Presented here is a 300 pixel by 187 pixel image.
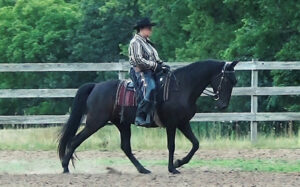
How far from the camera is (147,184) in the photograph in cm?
928

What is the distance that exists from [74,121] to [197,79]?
6.71ft

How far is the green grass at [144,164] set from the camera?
11633 millimetres

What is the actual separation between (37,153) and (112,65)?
252cm

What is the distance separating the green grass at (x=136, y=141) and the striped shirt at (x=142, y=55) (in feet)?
14.0

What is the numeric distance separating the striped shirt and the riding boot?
20.6 inches

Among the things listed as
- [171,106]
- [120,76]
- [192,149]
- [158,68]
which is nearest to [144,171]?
[192,149]

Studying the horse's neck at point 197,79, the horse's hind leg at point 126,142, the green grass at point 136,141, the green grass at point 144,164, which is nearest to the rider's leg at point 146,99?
the horse's neck at point 197,79

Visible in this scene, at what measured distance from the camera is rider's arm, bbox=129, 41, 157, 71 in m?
10.7

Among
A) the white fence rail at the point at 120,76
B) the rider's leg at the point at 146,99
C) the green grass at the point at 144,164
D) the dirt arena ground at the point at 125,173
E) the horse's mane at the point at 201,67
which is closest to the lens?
the dirt arena ground at the point at 125,173

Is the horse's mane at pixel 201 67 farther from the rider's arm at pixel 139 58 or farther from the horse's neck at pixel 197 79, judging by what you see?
the rider's arm at pixel 139 58

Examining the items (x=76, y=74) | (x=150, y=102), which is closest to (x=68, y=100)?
(x=76, y=74)

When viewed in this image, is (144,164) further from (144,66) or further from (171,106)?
(144,66)

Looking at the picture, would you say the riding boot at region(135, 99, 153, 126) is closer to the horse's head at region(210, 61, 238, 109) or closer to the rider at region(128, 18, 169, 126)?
the rider at region(128, 18, 169, 126)

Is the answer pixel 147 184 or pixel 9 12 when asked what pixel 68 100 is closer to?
pixel 9 12
